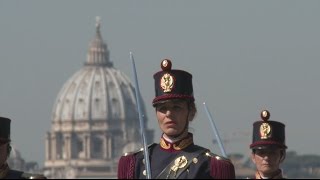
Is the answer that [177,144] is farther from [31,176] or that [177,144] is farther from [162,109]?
[31,176]

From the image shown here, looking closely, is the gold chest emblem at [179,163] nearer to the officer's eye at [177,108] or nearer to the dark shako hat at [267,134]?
the officer's eye at [177,108]

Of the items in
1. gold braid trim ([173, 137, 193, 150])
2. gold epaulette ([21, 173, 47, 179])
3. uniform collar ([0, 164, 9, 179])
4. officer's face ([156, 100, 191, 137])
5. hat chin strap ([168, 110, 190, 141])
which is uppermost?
officer's face ([156, 100, 191, 137])

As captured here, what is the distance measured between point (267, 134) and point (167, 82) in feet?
6.55

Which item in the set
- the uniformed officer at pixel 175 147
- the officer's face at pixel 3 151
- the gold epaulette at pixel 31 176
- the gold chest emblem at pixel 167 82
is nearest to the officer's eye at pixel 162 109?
the uniformed officer at pixel 175 147

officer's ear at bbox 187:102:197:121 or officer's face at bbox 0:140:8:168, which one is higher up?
officer's ear at bbox 187:102:197:121

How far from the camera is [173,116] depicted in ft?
45.9

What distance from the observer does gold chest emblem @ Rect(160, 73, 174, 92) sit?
14125mm

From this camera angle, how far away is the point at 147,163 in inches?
551

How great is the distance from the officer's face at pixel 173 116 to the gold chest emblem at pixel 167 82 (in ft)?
0.39

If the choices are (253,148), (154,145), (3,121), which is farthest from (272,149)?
(3,121)

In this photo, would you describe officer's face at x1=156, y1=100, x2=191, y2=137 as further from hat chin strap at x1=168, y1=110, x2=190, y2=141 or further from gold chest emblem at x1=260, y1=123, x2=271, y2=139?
gold chest emblem at x1=260, y1=123, x2=271, y2=139

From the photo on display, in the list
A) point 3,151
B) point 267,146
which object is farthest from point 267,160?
point 3,151

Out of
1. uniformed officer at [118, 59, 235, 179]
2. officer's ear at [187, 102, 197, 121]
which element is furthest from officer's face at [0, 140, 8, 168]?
officer's ear at [187, 102, 197, 121]

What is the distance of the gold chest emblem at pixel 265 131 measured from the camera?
52.1ft
